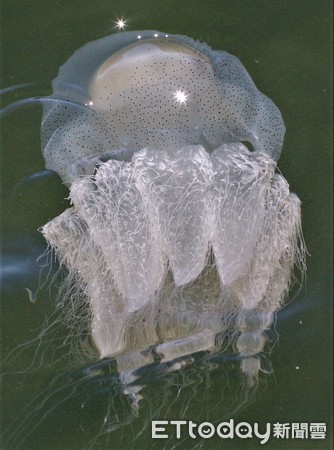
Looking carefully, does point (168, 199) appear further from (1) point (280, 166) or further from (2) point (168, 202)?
(1) point (280, 166)

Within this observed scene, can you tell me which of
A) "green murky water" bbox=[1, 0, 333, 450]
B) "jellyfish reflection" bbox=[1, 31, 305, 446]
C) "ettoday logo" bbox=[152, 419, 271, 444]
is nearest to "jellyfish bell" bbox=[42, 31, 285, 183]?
"jellyfish reflection" bbox=[1, 31, 305, 446]

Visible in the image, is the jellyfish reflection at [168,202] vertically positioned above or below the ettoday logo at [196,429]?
above

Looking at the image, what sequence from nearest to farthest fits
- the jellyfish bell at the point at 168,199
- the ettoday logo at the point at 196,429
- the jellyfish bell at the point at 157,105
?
the jellyfish bell at the point at 168,199 < the jellyfish bell at the point at 157,105 < the ettoday logo at the point at 196,429

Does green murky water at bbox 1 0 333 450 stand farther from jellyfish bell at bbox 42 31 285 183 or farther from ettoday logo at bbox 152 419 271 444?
jellyfish bell at bbox 42 31 285 183

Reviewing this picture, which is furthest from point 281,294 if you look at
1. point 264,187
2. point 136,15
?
point 136,15

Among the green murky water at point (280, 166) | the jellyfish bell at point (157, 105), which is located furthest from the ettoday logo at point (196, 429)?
the jellyfish bell at point (157, 105)

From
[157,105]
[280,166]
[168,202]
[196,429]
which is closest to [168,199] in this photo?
[168,202]

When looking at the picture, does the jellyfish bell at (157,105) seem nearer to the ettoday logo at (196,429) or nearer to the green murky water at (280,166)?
the green murky water at (280,166)

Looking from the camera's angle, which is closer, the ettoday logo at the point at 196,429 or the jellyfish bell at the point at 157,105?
the jellyfish bell at the point at 157,105
